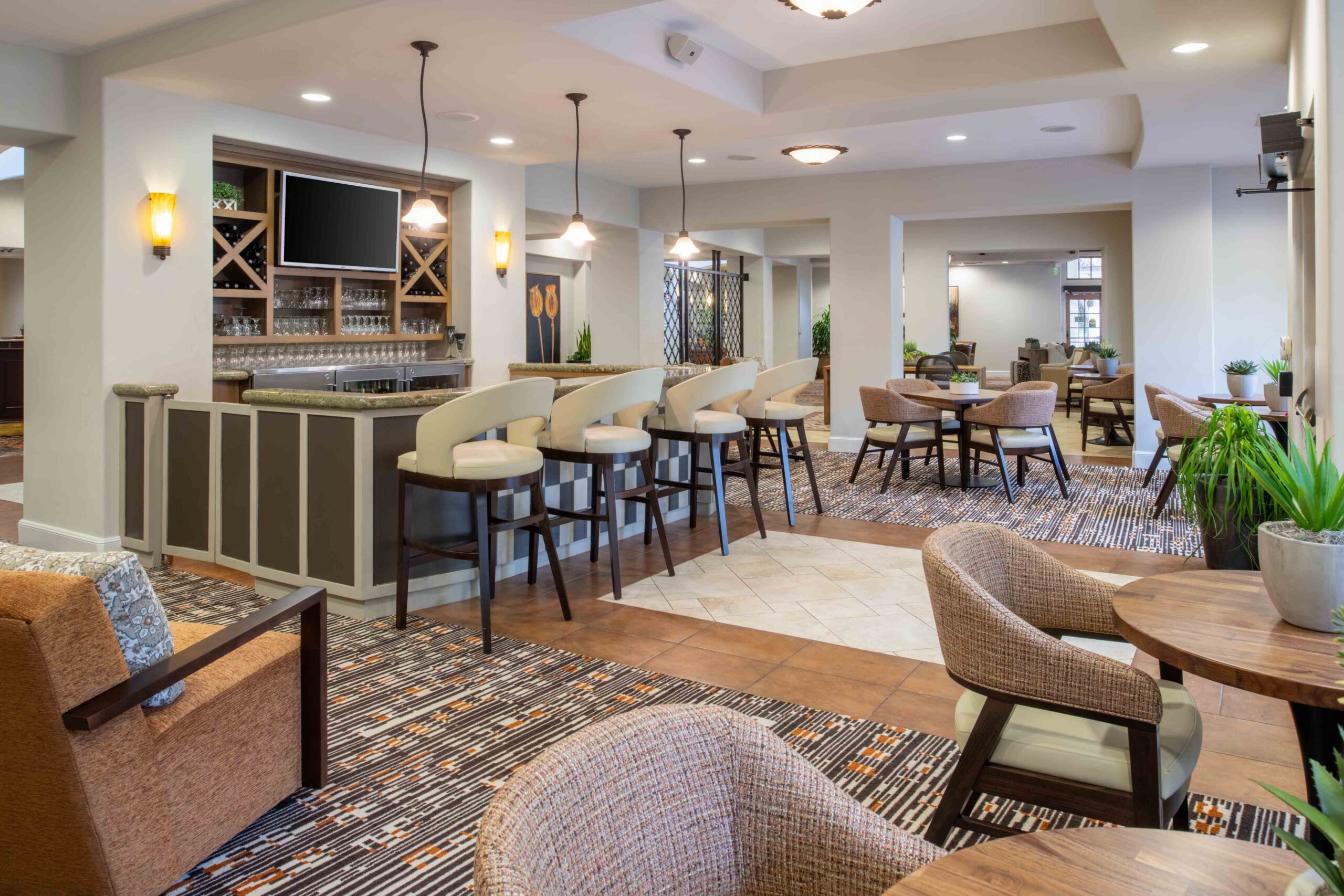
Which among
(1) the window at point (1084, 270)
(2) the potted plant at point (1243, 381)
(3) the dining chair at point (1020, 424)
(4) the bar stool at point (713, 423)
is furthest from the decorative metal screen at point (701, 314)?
(1) the window at point (1084, 270)

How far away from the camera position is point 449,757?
9.13 ft

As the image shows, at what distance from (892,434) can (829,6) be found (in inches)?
161

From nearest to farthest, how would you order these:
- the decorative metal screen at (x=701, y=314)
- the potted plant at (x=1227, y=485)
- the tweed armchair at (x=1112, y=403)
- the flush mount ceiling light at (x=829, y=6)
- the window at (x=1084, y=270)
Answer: the potted plant at (x=1227, y=485) < the flush mount ceiling light at (x=829, y=6) < the tweed armchair at (x=1112, y=403) < the decorative metal screen at (x=701, y=314) < the window at (x=1084, y=270)

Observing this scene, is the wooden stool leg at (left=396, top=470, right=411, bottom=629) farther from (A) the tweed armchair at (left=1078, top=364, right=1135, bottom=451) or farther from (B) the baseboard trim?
(A) the tweed armchair at (left=1078, top=364, right=1135, bottom=451)

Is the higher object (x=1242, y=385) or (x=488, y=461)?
(x=1242, y=385)

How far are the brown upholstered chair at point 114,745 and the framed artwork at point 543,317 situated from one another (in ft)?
38.1

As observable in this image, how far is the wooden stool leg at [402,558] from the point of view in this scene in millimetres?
3904

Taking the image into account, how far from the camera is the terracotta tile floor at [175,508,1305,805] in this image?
2.80 m

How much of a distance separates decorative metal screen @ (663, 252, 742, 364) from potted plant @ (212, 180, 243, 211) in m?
7.58

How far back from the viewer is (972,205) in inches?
360

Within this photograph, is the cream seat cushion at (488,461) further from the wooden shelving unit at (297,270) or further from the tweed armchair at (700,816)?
the wooden shelving unit at (297,270)

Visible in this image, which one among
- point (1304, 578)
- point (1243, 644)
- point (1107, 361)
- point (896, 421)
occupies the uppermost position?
point (1107, 361)

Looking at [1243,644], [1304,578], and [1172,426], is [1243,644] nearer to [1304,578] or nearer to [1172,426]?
[1304,578]

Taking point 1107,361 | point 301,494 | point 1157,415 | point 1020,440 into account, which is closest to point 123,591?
point 301,494
